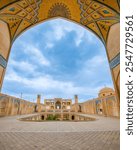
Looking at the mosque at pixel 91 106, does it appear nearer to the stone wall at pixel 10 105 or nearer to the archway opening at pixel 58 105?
the stone wall at pixel 10 105

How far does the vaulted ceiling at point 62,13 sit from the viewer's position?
16.3 feet

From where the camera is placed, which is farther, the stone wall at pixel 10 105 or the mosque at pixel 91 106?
the stone wall at pixel 10 105

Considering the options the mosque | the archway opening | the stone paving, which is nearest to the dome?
the mosque

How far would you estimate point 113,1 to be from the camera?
184 inches

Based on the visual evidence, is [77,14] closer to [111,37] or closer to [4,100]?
[111,37]

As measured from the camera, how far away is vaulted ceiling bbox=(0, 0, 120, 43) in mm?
4968

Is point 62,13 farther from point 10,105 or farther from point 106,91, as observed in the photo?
point 106,91

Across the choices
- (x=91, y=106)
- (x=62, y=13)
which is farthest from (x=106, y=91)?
(x=62, y=13)

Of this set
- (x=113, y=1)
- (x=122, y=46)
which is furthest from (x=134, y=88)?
(x=113, y=1)

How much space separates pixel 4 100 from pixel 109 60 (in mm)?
13880

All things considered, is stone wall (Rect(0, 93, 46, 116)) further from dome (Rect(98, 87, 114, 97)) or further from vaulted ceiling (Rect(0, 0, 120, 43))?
dome (Rect(98, 87, 114, 97))

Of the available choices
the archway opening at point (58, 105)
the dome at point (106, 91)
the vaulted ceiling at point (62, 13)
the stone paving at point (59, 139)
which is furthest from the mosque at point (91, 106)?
the archway opening at point (58, 105)

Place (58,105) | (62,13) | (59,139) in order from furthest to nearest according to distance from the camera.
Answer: (58,105)
(62,13)
(59,139)

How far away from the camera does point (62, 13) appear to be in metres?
6.36
